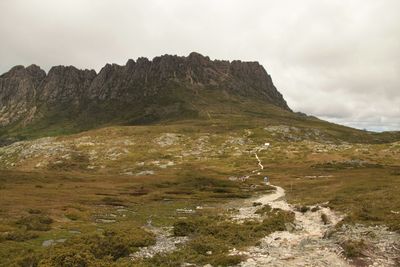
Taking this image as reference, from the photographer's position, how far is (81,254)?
3469 centimetres

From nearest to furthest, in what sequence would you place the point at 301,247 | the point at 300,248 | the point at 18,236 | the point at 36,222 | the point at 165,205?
the point at 300,248 < the point at 301,247 < the point at 18,236 < the point at 36,222 < the point at 165,205

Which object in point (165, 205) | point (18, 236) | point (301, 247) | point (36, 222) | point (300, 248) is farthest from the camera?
point (165, 205)

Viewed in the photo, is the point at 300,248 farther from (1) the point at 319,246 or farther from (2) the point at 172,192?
(2) the point at 172,192

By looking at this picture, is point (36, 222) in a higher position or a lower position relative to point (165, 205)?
higher

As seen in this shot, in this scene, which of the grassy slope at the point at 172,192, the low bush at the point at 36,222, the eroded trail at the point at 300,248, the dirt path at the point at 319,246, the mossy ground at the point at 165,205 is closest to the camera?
the dirt path at the point at 319,246

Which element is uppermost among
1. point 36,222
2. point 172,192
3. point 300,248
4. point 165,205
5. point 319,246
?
point 319,246

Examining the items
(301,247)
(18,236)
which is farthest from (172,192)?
(301,247)

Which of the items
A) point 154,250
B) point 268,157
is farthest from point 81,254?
point 268,157

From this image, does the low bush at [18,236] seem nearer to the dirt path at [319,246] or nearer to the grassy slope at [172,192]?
the grassy slope at [172,192]

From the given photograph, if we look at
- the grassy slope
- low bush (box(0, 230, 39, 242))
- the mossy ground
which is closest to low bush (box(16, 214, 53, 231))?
the mossy ground

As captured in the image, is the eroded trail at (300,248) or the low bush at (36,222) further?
the low bush at (36,222)

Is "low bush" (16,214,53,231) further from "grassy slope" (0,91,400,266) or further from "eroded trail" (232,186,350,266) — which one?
"eroded trail" (232,186,350,266)

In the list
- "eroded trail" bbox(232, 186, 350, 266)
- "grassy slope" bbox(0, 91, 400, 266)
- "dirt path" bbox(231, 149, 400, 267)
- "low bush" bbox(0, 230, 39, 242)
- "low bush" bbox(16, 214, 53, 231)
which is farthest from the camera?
"grassy slope" bbox(0, 91, 400, 266)

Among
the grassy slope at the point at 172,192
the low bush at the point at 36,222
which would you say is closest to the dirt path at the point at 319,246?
the grassy slope at the point at 172,192
